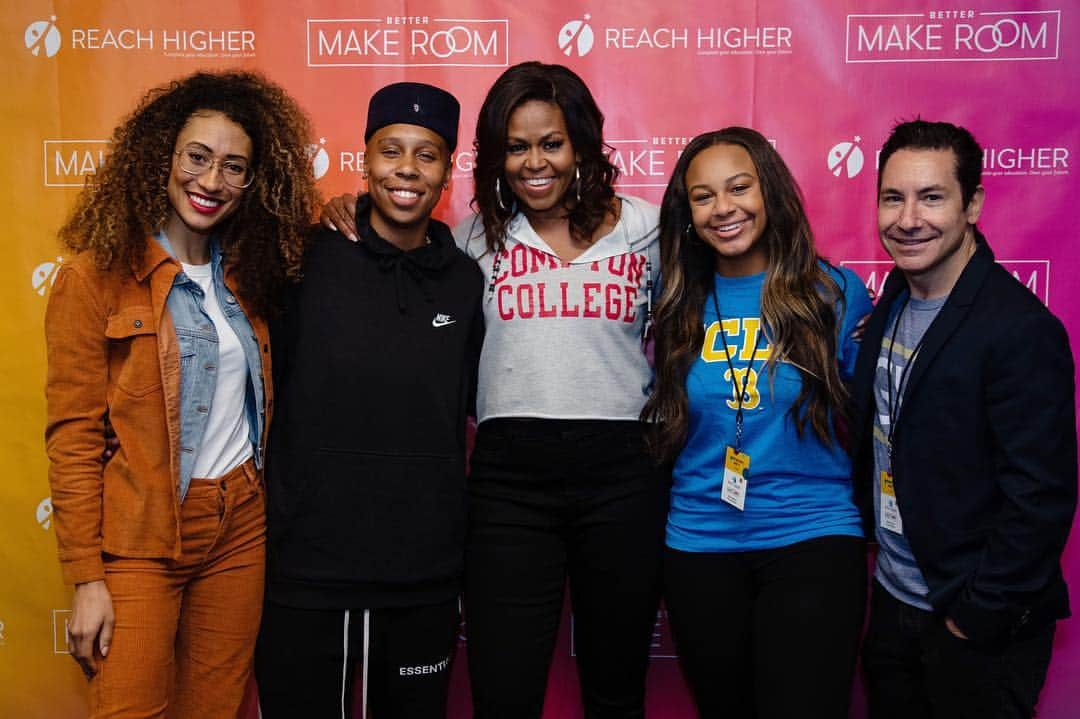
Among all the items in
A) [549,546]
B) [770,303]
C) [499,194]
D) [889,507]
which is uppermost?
[499,194]

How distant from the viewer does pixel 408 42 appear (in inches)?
95.9

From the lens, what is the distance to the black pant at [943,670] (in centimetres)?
153

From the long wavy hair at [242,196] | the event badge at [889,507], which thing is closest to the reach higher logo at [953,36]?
the event badge at [889,507]

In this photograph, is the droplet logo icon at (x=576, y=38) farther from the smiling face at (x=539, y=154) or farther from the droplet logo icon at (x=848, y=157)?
the droplet logo icon at (x=848, y=157)

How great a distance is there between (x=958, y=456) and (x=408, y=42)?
1916 mm

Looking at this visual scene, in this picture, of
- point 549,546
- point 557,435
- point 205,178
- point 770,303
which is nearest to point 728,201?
point 770,303

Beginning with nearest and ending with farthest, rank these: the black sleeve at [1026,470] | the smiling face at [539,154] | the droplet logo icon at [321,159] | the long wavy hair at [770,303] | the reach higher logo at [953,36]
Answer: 1. the black sleeve at [1026,470]
2. the long wavy hair at [770,303]
3. the smiling face at [539,154]
4. the reach higher logo at [953,36]
5. the droplet logo icon at [321,159]

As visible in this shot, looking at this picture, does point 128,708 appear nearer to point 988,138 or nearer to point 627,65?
point 627,65

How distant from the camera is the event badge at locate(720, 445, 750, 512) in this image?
1693 mm

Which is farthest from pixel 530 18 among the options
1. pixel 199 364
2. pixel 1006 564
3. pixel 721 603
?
pixel 1006 564

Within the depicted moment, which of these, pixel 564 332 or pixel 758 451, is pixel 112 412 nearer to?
pixel 564 332

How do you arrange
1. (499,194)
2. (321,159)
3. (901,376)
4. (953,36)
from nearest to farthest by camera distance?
(901,376) → (499,194) → (953,36) → (321,159)

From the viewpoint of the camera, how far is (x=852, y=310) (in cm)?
185

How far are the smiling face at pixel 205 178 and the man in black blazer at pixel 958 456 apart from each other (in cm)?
140
